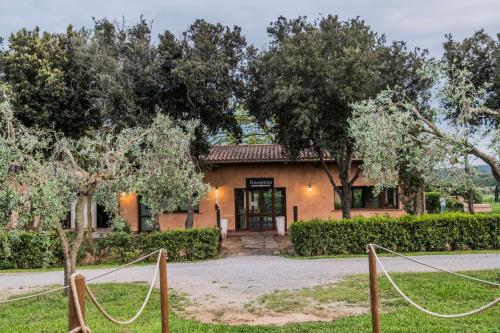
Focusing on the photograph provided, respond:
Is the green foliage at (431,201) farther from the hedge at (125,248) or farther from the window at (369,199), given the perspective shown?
the hedge at (125,248)

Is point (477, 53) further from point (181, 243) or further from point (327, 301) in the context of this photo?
point (327, 301)

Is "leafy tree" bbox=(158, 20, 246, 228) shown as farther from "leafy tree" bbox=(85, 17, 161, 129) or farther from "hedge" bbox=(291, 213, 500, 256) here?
"hedge" bbox=(291, 213, 500, 256)

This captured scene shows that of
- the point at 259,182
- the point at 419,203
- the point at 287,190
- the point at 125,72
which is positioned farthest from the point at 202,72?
the point at 419,203

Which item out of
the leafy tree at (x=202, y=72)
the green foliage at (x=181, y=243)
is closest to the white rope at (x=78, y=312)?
the green foliage at (x=181, y=243)

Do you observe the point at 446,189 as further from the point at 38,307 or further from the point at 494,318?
the point at 38,307

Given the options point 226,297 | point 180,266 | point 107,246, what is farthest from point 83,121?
point 226,297

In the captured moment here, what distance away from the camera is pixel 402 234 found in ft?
53.5

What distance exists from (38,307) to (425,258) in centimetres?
1097

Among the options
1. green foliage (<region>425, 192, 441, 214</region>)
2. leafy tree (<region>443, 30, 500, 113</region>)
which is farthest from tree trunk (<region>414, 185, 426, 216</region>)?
green foliage (<region>425, 192, 441, 214</region>)

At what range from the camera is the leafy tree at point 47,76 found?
18.2m

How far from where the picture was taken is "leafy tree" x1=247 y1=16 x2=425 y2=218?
1622cm

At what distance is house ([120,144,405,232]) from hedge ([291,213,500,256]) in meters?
7.01

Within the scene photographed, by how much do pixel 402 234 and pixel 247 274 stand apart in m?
6.52

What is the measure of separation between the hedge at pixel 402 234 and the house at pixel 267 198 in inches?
276
